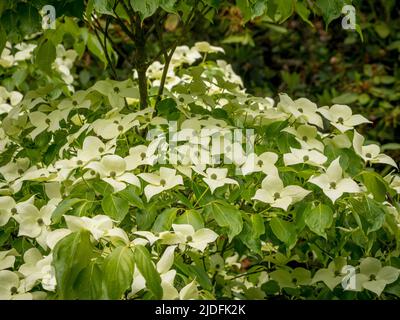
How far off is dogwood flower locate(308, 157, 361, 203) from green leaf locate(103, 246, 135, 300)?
0.44 meters

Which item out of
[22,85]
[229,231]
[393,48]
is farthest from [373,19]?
[229,231]

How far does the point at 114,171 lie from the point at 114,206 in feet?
0.31

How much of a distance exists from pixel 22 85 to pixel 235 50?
1.70 metres

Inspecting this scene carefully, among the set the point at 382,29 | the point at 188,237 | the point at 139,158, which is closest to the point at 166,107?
the point at 139,158

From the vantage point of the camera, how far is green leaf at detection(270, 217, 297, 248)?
1.40 m

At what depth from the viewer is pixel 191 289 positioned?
1.26m

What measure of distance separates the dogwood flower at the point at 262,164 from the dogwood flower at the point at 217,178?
A: 45 mm

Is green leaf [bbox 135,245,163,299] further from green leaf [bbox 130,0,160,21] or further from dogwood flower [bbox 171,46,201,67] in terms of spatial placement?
dogwood flower [bbox 171,46,201,67]

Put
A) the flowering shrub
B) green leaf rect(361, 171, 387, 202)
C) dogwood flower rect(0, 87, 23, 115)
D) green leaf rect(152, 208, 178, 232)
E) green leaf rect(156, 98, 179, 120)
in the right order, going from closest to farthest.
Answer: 1. the flowering shrub
2. green leaf rect(152, 208, 178, 232)
3. green leaf rect(361, 171, 387, 202)
4. green leaf rect(156, 98, 179, 120)
5. dogwood flower rect(0, 87, 23, 115)

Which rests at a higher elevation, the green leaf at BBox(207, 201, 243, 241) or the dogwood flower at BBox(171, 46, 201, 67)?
the dogwood flower at BBox(171, 46, 201, 67)

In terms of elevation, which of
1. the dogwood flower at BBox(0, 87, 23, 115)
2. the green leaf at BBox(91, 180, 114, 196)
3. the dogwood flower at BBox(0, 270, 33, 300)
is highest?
the dogwood flower at BBox(0, 87, 23, 115)

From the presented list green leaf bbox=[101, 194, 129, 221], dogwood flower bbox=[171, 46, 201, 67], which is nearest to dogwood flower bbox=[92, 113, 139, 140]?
green leaf bbox=[101, 194, 129, 221]

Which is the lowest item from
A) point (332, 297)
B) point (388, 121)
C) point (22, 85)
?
point (388, 121)

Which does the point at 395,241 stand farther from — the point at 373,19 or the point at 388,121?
the point at 373,19
